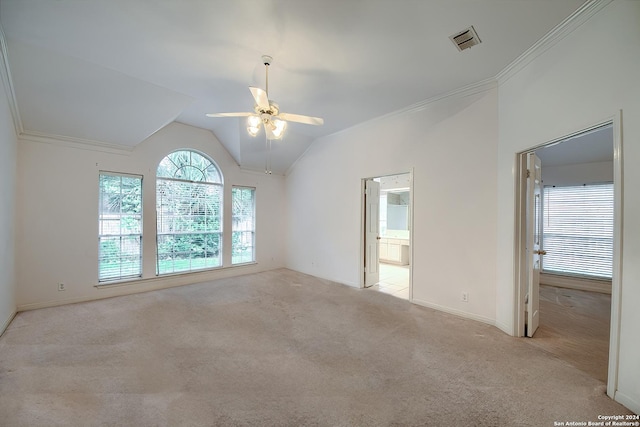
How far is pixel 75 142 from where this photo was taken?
390cm

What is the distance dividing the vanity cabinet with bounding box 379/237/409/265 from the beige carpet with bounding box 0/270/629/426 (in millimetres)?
3539

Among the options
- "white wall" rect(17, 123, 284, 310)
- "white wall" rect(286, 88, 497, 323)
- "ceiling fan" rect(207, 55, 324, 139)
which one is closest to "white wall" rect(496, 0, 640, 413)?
"white wall" rect(286, 88, 497, 323)

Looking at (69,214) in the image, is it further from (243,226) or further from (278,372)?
(278,372)

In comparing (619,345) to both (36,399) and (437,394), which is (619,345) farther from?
(36,399)

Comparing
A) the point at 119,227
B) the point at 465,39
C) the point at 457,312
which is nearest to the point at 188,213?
the point at 119,227

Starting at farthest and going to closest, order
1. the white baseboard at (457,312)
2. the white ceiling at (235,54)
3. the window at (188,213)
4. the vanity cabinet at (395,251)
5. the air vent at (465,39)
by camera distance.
Result: the vanity cabinet at (395,251) < the window at (188,213) < the white baseboard at (457,312) < the air vent at (465,39) < the white ceiling at (235,54)

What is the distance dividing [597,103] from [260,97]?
2794 mm

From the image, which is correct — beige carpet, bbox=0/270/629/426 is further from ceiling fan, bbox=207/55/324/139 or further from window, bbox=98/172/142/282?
ceiling fan, bbox=207/55/324/139

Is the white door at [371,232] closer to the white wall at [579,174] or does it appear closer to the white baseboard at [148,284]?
the white baseboard at [148,284]

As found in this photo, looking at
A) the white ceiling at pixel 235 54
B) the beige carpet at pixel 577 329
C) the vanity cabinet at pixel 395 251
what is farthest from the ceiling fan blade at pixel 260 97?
the vanity cabinet at pixel 395 251

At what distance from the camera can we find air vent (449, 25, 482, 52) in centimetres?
232

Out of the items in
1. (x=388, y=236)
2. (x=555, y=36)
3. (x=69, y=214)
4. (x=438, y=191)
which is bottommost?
(x=388, y=236)

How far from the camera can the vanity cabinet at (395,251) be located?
712 centimetres

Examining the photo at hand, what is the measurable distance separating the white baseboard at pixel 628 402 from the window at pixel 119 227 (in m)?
6.00
